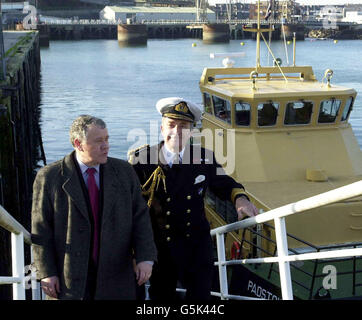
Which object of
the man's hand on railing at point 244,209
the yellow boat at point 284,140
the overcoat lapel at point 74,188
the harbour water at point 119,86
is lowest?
Result: the harbour water at point 119,86

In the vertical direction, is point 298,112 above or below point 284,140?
above

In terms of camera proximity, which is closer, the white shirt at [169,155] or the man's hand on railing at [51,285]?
the man's hand on railing at [51,285]

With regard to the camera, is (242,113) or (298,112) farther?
(298,112)

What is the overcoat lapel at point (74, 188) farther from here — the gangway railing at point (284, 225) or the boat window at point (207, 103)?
the boat window at point (207, 103)

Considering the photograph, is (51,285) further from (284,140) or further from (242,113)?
(284,140)

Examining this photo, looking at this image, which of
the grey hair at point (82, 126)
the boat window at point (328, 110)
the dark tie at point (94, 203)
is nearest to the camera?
the grey hair at point (82, 126)

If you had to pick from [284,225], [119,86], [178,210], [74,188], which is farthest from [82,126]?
[119,86]

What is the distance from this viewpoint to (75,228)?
3.28 meters

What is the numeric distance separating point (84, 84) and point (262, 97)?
3529 centimetres

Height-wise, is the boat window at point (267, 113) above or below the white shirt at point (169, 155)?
below

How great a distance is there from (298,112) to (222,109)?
1.35 m

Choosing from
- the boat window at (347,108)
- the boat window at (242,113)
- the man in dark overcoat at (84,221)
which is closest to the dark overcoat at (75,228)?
the man in dark overcoat at (84,221)

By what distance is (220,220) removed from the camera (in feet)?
31.4

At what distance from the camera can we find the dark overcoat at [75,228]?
10.8 ft
